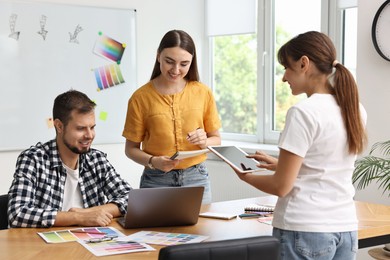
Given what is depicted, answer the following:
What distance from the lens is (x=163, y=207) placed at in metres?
2.40

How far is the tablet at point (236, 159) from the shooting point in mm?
2133

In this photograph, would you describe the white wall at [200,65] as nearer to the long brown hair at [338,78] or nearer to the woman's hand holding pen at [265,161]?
the woman's hand holding pen at [265,161]

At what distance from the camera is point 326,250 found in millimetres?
1847

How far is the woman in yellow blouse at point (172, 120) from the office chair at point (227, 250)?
122cm

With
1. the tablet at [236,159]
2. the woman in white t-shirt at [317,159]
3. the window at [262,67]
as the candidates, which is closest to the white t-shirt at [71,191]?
the tablet at [236,159]

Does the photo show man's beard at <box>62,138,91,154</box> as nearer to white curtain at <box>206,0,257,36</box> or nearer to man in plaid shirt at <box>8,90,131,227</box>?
man in plaid shirt at <box>8,90,131,227</box>

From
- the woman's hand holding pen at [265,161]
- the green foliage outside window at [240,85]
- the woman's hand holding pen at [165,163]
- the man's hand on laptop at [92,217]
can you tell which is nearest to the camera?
the woman's hand holding pen at [265,161]

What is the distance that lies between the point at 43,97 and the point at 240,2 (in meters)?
1.92

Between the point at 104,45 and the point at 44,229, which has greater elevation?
the point at 104,45

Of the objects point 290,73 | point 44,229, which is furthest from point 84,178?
point 290,73

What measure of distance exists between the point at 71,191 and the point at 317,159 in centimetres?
123

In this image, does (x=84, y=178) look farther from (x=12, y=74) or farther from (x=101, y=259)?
(x=12, y=74)

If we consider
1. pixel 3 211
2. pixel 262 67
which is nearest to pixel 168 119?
pixel 3 211

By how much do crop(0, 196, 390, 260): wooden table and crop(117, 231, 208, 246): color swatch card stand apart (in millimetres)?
48
